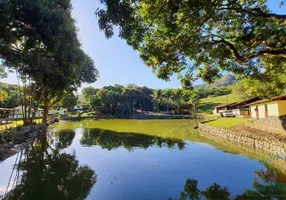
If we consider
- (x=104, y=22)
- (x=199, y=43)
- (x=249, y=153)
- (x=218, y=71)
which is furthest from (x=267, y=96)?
(x=104, y=22)

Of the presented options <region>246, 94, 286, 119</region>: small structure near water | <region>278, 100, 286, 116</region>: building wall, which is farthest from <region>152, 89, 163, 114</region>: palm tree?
<region>278, 100, 286, 116</region>: building wall

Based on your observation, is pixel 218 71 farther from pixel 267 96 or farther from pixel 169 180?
pixel 267 96

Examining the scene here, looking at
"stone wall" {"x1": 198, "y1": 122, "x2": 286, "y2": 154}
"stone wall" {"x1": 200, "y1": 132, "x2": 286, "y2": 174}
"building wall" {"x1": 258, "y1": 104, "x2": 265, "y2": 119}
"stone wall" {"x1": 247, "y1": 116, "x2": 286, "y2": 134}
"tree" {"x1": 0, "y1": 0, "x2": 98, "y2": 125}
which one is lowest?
"stone wall" {"x1": 200, "y1": 132, "x2": 286, "y2": 174}

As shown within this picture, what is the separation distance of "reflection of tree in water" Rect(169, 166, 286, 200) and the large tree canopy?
5.03 meters

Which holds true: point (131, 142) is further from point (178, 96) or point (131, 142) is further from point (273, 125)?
point (178, 96)

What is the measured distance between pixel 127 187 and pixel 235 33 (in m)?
8.81

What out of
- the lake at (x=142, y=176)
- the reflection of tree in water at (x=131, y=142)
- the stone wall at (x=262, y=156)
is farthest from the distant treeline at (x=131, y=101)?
the lake at (x=142, y=176)

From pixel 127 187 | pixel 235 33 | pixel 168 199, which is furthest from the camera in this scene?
pixel 235 33

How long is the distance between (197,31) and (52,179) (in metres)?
8.24

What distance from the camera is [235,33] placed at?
911 cm

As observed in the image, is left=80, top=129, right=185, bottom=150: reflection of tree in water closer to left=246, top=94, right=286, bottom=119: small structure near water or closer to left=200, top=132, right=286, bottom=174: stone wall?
left=200, top=132, right=286, bottom=174: stone wall

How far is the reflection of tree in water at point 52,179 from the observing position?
585 cm

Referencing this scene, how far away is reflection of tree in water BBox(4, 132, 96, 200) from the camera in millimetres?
5848

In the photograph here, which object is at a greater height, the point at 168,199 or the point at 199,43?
the point at 199,43
